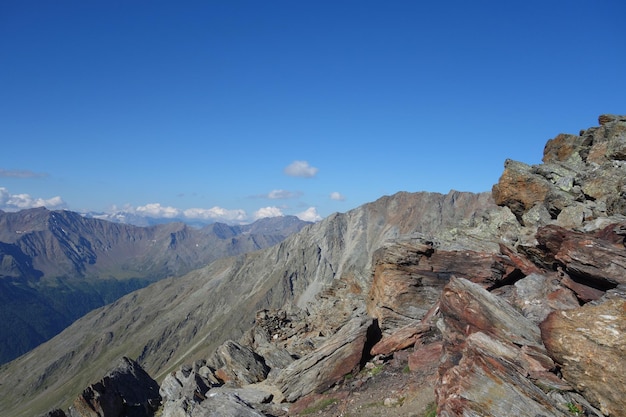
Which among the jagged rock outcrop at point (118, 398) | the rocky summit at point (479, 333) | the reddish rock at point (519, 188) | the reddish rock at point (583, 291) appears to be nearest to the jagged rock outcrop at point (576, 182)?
the reddish rock at point (519, 188)

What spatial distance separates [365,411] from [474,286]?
8.89m

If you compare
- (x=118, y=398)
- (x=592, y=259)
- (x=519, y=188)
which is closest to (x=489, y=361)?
(x=592, y=259)

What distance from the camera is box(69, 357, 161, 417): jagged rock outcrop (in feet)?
112

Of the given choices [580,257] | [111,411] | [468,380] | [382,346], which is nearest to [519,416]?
[468,380]

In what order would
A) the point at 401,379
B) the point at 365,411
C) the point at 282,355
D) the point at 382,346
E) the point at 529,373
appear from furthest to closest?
the point at 282,355
the point at 382,346
the point at 401,379
the point at 365,411
the point at 529,373

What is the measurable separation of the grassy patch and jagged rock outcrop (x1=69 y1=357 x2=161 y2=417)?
2083 cm

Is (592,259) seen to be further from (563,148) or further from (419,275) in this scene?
(563,148)

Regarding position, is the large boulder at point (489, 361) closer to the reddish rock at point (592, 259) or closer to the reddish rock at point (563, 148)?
the reddish rock at point (592, 259)

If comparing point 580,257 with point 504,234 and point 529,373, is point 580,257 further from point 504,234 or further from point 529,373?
point 504,234

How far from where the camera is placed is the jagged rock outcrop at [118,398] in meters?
34.3

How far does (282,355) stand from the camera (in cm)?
3569

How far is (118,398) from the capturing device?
119ft

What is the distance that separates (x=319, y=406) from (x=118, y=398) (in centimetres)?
2420

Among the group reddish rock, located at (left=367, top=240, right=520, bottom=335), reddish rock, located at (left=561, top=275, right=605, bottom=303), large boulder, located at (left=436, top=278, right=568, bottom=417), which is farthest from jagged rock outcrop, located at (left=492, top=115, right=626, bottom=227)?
large boulder, located at (left=436, top=278, right=568, bottom=417)
